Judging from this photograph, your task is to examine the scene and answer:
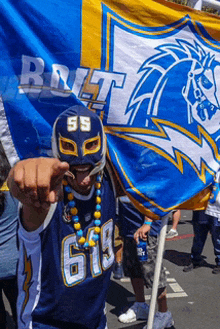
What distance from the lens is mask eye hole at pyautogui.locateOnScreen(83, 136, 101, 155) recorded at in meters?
2.14

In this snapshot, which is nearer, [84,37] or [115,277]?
[84,37]

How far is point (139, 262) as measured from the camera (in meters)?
4.02

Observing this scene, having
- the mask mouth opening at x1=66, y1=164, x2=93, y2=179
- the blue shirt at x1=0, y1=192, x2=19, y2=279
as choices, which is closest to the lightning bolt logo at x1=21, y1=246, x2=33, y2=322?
the mask mouth opening at x1=66, y1=164, x2=93, y2=179

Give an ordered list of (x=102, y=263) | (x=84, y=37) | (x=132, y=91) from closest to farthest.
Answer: (x=102, y=263) < (x=84, y=37) < (x=132, y=91)

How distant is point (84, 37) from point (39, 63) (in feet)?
0.94

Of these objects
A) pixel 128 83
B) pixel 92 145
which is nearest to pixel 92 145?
pixel 92 145

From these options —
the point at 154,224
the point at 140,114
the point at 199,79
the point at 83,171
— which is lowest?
the point at 154,224

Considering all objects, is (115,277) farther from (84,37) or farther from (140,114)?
(84,37)

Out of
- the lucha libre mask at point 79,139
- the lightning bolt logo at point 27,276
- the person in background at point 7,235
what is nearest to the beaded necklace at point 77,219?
the lucha libre mask at point 79,139

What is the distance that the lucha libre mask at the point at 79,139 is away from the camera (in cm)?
212

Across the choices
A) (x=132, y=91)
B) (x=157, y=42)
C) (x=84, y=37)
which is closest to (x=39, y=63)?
(x=84, y=37)

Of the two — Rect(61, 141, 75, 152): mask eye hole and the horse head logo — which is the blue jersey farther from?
the horse head logo

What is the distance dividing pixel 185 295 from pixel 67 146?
10.0 feet

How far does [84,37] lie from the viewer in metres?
2.46
